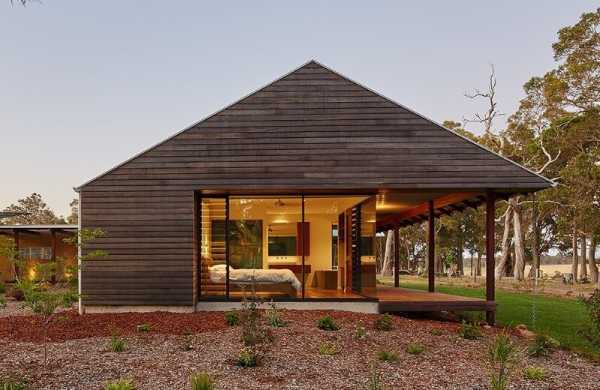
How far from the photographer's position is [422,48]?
69.6ft

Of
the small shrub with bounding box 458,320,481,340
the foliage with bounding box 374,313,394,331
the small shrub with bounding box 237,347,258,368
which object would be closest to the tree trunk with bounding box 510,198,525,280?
the small shrub with bounding box 458,320,481,340

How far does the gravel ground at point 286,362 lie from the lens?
538cm

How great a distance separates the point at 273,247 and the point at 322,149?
9.30ft

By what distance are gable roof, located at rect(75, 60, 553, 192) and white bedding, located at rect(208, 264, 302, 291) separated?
201cm

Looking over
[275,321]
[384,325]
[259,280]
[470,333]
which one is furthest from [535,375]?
[259,280]

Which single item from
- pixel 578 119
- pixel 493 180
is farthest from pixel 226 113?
pixel 578 119

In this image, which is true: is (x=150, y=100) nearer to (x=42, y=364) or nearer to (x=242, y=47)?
(x=242, y=47)

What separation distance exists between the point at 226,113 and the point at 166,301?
429 cm

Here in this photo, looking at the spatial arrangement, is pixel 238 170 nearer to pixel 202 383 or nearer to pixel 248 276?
pixel 248 276

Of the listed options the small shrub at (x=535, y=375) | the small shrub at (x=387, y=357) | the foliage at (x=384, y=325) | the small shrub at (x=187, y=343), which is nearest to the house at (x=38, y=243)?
the small shrub at (x=187, y=343)

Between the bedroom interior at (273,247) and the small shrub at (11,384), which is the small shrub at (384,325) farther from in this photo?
the small shrub at (11,384)

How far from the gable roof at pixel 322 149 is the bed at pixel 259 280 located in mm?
2023

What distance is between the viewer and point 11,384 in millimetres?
4781

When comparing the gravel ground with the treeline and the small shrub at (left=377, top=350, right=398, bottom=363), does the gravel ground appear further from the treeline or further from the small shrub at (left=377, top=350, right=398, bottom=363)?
the treeline
